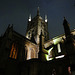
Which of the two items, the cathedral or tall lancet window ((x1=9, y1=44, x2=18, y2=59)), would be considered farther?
tall lancet window ((x1=9, y1=44, x2=18, y2=59))

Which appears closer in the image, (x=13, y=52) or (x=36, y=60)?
(x=36, y=60)

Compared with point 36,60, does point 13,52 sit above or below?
above

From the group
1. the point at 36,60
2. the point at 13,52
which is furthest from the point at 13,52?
the point at 36,60

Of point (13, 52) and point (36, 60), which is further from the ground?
point (13, 52)

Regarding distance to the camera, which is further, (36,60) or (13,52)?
(13,52)

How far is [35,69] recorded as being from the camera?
1275cm

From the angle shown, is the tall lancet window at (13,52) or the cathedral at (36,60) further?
the tall lancet window at (13,52)

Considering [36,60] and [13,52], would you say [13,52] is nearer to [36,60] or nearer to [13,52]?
[13,52]

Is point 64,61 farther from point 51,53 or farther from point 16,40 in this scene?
point 16,40

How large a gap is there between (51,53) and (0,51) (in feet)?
38.5

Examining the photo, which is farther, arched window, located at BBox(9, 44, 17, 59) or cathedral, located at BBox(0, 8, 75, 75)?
arched window, located at BBox(9, 44, 17, 59)

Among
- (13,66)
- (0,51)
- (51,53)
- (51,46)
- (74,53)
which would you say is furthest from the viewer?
(51,46)

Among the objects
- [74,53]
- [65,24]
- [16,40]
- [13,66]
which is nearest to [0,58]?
[13,66]

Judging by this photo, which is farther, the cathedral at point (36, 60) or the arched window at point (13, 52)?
the arched window at point (13, 52)
